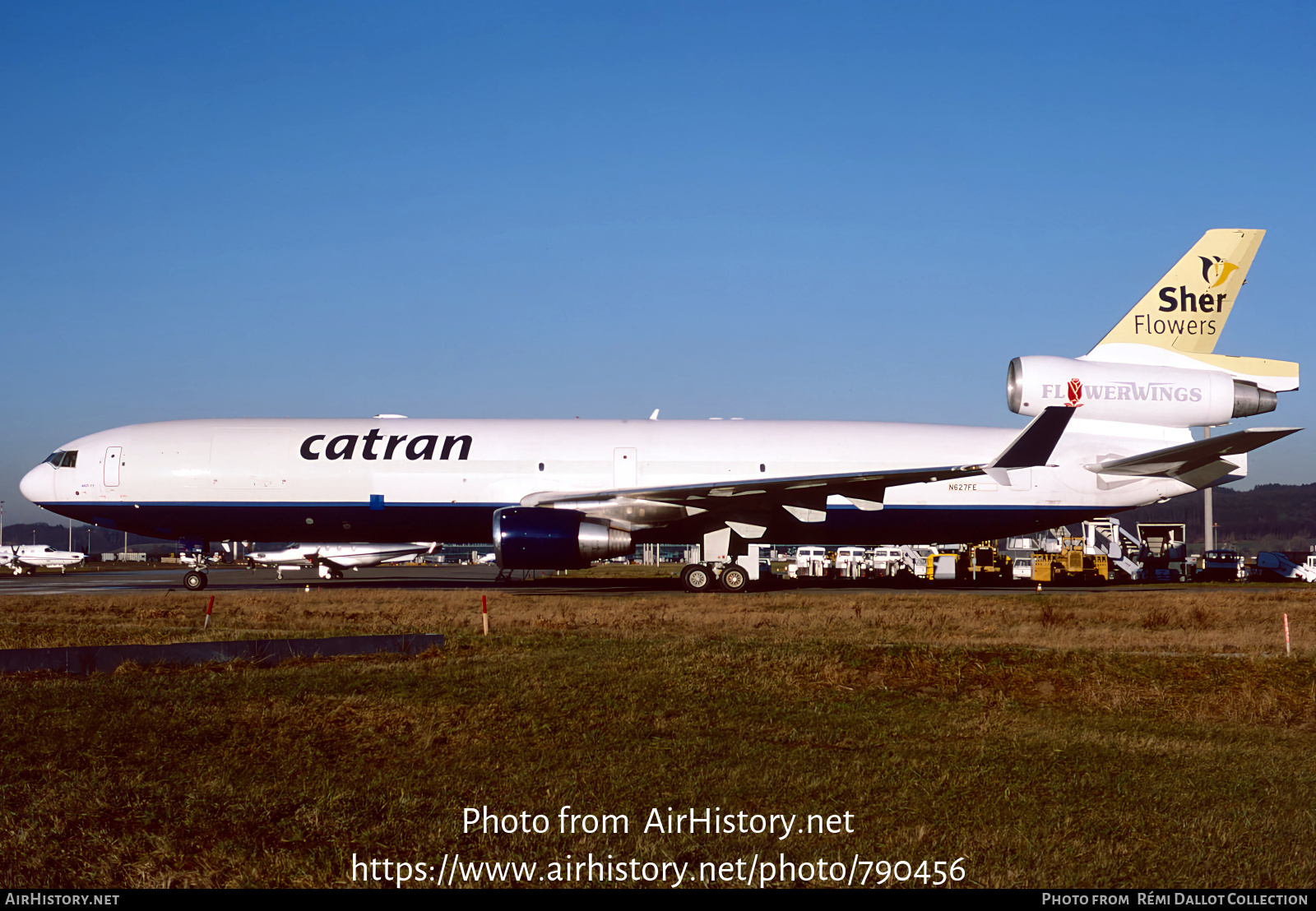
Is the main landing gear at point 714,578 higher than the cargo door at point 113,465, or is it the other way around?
the cargo door at point 113,465

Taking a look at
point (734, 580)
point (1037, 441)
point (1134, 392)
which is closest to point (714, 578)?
point (734, 580)

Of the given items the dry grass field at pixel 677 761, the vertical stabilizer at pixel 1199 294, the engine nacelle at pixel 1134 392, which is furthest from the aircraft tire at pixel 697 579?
the vertical stabilizer at pixel 1199 294

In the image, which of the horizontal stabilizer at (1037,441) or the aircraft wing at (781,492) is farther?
the aircraft wing at (781,492)

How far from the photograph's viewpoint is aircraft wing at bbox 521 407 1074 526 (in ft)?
80.7

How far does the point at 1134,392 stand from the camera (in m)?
28.6

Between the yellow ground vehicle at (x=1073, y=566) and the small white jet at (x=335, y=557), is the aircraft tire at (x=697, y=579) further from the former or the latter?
the small white jet at (x=335, y=557)

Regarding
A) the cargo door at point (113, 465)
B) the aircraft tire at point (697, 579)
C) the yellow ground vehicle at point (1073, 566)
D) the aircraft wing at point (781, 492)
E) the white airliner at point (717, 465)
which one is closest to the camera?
the aircraft wing at point (781, 492)

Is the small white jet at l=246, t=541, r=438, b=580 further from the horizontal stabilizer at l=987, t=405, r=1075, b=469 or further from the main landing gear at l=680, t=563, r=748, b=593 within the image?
the horizontal stabilizer at l=987, t=405, r=1075, b=469

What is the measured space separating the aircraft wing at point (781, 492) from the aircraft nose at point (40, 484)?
44.4 ft

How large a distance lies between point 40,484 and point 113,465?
252 cm

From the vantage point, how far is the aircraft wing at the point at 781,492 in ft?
80.7

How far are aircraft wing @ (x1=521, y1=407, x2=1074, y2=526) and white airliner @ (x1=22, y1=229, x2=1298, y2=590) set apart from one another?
81mm

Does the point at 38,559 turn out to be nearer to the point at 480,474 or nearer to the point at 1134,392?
the point at 480,474

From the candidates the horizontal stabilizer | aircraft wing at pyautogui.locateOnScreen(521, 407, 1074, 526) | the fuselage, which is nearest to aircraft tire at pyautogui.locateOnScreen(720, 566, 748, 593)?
the fuselage
